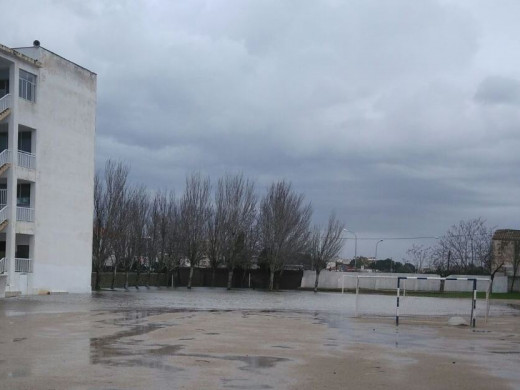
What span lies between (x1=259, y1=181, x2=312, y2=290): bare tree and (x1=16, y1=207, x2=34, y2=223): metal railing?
108ft

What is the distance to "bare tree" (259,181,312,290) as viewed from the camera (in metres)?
71.4

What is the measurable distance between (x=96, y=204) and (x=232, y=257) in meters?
18.5

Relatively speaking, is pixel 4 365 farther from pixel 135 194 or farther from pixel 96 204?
pixel 135 194

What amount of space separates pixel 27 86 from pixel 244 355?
33663mm

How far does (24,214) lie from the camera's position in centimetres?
4147

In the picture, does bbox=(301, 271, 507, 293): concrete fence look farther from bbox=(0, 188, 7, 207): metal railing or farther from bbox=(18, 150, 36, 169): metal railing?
bbox=(0, 188, 7, 207): metal railing

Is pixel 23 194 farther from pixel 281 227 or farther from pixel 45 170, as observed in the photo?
pixel 281 227

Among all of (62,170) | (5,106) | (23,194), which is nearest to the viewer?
(5,106)

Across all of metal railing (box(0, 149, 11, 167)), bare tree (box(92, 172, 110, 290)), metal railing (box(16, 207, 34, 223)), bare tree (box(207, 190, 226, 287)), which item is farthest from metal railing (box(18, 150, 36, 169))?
bare tree (box(207, 190, 226, 287))

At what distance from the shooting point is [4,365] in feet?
36.7

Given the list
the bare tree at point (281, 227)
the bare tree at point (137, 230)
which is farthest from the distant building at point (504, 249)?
the bare tree at point (137, 230)

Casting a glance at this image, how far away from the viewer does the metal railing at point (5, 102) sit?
130 ft

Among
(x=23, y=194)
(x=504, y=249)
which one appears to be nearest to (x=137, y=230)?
(x=23, y=194)

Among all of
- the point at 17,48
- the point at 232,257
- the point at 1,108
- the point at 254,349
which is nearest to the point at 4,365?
the point at 254,349
